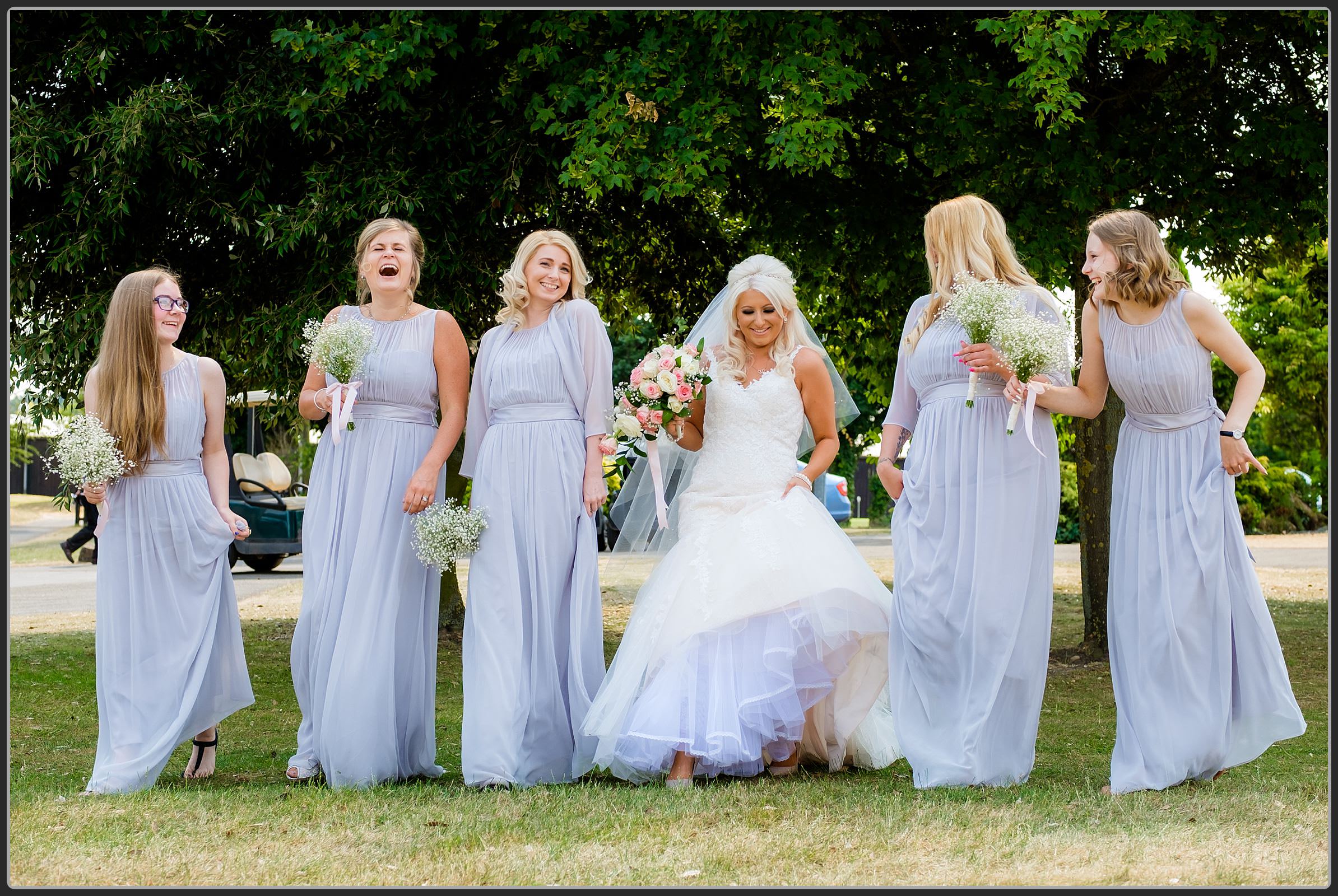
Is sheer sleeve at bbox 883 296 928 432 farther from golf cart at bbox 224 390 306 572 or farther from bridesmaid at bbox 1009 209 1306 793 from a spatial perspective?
golf cart at bbox 224 390 306 572

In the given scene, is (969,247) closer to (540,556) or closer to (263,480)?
(540,556)

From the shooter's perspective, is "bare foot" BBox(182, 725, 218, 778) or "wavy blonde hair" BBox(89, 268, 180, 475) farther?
"bare foot" BBox(182, 725, 218, 778)

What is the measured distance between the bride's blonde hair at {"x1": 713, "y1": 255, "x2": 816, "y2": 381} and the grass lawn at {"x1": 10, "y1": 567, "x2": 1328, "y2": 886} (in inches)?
48.9

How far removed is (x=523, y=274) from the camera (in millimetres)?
6348

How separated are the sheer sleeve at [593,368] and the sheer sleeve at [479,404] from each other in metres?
0.45

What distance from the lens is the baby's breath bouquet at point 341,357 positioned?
6.06m

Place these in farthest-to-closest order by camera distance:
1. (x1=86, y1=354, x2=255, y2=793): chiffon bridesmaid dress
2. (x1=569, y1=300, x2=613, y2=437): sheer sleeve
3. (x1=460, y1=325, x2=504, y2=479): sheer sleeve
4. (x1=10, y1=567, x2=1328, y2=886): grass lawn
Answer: (x1=460, y1=325, x2=504, y2=479): sheer sleeve < (x1=569, y1=300, x2=613, y2=437): sheer sleeve < (x1=86, y1=354, x2=255, y2=793): chiffon bridesmaid dress < (x1=10, y1=567, x2=1328, y2=886): grass lawn

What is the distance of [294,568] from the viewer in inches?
952

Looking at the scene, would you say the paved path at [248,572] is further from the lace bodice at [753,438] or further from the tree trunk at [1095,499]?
the lace bodice at [753,438]

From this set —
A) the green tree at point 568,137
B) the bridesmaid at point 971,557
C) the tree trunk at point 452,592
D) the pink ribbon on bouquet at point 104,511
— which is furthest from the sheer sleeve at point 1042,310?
the tree trunk at point 452,592

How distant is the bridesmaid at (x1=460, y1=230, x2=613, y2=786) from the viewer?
612cm

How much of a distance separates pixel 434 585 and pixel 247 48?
5.00m

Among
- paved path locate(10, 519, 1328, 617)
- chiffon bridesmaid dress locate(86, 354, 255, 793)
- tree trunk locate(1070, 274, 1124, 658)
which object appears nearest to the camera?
chiffon bridesmaid dress locate(86, 354, 255, 793)

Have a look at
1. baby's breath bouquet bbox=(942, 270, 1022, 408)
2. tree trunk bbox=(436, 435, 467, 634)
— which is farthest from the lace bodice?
tree trunk bbox=(436, 435, 467, 634)
